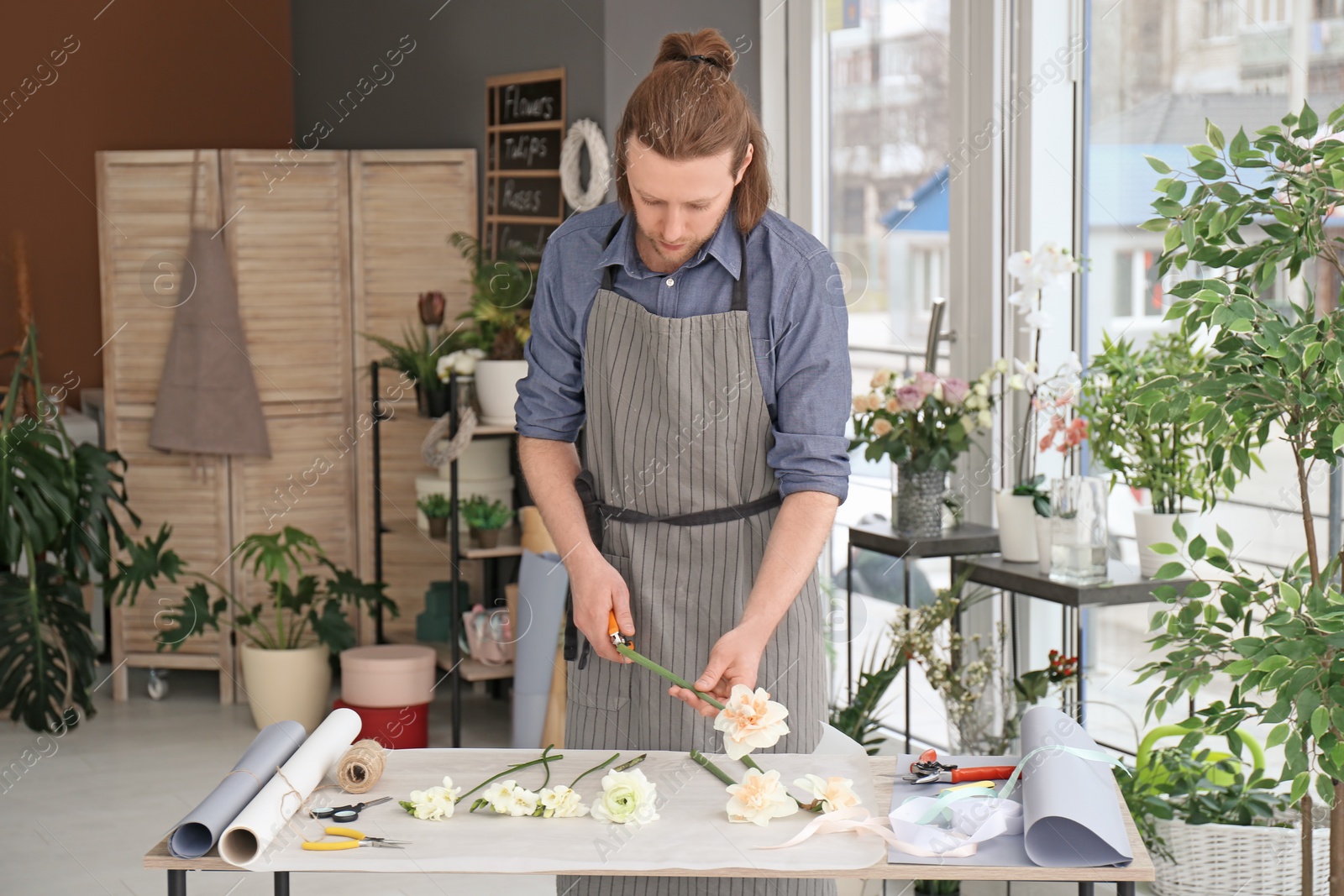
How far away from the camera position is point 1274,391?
1.91 metres

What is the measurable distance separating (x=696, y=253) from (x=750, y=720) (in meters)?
0.62

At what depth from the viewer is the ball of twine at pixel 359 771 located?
1632mm

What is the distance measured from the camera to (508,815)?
61.4 inches

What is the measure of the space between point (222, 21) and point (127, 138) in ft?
1.90

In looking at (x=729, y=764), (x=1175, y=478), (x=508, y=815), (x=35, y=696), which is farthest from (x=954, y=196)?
(x=35, y=696)

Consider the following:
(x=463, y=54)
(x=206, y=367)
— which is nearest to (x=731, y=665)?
(x=206, y=367)

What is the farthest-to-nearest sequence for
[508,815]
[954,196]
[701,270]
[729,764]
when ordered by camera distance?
[954,196]
[701,270]
[729,764]
[508,815]

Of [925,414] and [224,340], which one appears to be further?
[224,340]

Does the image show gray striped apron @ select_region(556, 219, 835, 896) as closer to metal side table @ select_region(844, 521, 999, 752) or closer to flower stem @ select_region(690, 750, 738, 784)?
flower stem @ select_region(690, 750, 738, 784)

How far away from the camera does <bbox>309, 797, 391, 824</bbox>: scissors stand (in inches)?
60.3

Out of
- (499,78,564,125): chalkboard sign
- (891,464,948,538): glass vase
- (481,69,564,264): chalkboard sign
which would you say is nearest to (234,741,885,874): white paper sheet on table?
(891,464,948,538): glass vase

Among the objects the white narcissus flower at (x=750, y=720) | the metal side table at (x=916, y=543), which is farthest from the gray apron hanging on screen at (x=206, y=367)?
the white narcissus flower at (x=750, y=720)

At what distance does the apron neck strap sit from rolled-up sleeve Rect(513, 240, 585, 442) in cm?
6

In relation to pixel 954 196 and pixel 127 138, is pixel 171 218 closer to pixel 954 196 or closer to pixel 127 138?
pixel 127 138
